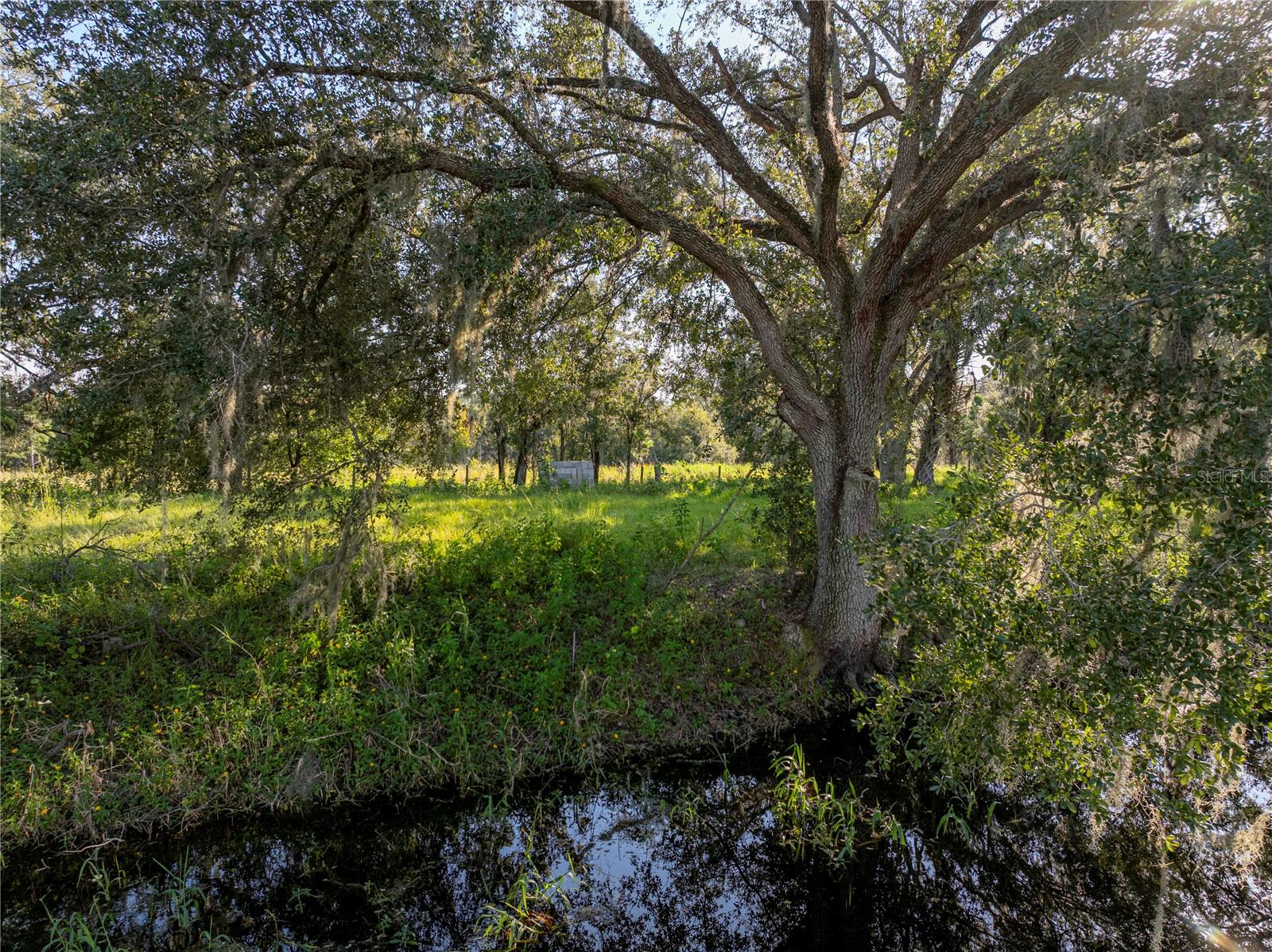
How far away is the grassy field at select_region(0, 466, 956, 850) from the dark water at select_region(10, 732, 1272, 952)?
0.50 m

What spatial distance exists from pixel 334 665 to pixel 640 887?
385 centimetres

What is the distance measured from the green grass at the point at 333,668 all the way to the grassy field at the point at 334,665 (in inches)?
0.9

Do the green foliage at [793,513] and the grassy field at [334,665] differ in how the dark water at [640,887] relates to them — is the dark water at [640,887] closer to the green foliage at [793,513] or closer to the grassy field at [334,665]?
the grassy field at [334,665]

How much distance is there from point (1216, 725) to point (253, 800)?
22.7ft

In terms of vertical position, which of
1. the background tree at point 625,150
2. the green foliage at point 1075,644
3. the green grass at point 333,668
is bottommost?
the green grass at point 333,668

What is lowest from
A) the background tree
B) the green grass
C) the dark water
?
the dark water

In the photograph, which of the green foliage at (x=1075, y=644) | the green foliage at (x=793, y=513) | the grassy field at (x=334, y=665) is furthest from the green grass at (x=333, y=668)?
the green foliage at (x=1075, y=644)

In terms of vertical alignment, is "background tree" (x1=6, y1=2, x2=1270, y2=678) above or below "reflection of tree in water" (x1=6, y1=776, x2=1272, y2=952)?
above

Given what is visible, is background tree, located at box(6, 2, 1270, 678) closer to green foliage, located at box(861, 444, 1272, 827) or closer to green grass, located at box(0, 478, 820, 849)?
green foliage, located at box(861, 444, 1272, 827)

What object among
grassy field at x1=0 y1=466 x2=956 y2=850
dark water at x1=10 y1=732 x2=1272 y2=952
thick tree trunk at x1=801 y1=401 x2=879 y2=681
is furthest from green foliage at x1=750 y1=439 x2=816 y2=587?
dark water at x1=10 y1=732 x2=1272 y2=952

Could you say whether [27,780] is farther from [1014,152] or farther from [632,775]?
[1014,152]

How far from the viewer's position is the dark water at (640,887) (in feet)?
14.4

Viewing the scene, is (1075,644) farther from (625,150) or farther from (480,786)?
(625,150)

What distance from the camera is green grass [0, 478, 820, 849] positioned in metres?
5.72
